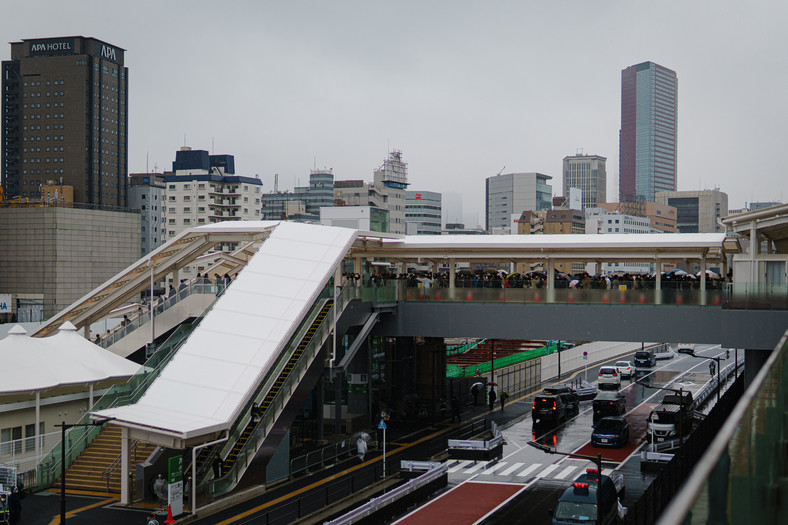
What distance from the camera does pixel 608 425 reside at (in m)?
46.8

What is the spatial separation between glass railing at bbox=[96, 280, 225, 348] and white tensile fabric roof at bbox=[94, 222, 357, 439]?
595 centimetres

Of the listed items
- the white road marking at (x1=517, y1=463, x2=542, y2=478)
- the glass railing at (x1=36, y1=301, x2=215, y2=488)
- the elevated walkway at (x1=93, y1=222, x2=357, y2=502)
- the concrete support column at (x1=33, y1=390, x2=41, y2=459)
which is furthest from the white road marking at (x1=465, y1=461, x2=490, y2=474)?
the concrete support column at (x1=33, y1=390, x2=41, y2=459)

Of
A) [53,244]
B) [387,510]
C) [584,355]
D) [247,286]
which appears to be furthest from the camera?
[53,244]

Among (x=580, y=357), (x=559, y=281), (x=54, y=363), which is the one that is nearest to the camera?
(x=54, y=363)

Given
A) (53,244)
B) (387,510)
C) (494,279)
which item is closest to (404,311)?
(494,279)

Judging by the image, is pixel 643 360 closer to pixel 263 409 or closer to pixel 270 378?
pixel 270 378

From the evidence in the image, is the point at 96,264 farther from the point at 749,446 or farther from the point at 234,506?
the point at 749,446

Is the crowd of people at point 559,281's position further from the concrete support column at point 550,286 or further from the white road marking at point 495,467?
the white road marking at point 495,467

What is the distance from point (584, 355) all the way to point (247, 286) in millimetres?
56172

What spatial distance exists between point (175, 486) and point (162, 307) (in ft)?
60.3

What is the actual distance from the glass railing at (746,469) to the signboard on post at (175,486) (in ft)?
88.0

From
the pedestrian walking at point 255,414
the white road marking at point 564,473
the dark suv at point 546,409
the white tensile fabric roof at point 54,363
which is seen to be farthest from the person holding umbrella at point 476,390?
the pedestrian walking at point 255,414

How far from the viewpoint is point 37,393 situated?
36.0 metres

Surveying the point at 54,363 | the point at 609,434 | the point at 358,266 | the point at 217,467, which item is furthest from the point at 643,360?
the point at 54,363
